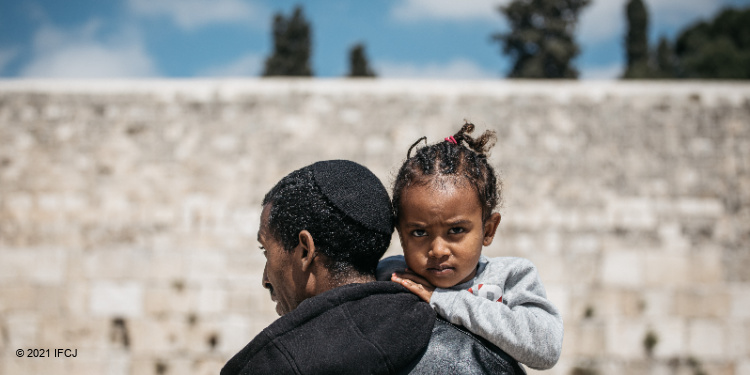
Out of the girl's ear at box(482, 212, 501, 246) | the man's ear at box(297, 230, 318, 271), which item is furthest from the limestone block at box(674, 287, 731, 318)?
the man's ear at box(297, 230, 318, 271)

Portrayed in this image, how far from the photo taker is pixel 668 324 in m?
6.17

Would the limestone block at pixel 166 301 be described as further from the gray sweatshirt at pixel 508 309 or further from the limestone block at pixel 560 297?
the gray sweatshirt at pixel 508 309

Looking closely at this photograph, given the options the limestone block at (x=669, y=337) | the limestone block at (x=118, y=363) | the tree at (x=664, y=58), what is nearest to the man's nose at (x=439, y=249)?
the limestone block at (x=669, y=337)

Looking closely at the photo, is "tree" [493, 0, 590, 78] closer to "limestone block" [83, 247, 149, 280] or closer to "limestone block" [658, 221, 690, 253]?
"limestone block" [658, 221, 690, 253]

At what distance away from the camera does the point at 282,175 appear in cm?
711

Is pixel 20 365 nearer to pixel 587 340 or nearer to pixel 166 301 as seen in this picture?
pixel 166 301

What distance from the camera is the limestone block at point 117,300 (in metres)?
6.44

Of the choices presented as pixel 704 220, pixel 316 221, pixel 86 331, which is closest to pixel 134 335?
pixel 86 331

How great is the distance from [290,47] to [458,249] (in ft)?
63.5

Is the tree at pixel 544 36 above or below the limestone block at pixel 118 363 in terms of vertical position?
A: above

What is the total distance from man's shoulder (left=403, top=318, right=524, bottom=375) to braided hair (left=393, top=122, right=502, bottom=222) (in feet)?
1.25

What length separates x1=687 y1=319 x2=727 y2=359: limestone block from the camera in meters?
6.09

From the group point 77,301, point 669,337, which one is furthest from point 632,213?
point 77,301

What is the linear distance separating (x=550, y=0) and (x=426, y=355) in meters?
18.8
